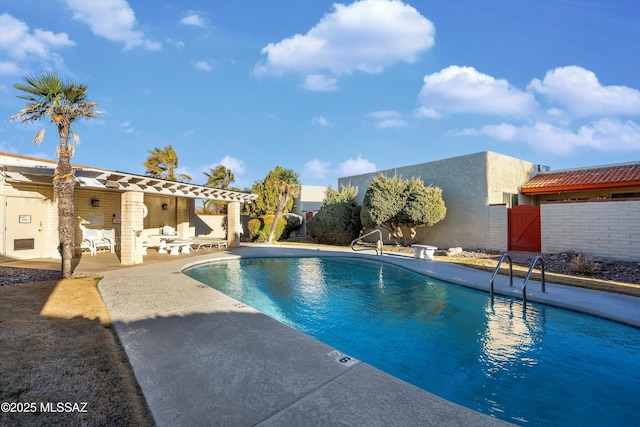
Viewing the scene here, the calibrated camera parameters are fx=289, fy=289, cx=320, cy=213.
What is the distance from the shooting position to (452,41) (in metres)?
12.1

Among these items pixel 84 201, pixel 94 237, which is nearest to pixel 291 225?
pixel 94 237

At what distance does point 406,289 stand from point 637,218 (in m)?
8.94

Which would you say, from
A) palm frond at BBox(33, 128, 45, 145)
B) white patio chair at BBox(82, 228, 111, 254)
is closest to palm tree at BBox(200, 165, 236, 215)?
white patio chair at BBox(82, 228, 111, 254)

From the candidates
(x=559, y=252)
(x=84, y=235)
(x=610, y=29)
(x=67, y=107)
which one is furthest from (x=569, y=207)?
(x=84, y=235)

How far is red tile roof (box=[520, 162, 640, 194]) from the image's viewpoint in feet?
45.0

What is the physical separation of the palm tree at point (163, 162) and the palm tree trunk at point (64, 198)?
16.9 metres

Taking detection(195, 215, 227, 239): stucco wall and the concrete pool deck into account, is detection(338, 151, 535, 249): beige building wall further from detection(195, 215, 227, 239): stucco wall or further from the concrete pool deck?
detection(195, 215, 227, 239): stucco wall

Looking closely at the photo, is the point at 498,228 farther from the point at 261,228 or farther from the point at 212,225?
the point at 212,225

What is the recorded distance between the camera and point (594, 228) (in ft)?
36.1

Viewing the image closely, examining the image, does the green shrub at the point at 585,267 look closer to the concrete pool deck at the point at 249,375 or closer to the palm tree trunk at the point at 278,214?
the concrete pool deck at the point at 249,375

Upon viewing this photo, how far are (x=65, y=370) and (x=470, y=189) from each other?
643 inches

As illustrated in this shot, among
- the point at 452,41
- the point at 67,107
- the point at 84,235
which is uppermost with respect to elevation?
the point at 452,41

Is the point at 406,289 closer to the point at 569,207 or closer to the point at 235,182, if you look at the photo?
the point at 569,207

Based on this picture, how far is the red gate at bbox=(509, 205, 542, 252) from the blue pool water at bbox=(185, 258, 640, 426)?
764cm
